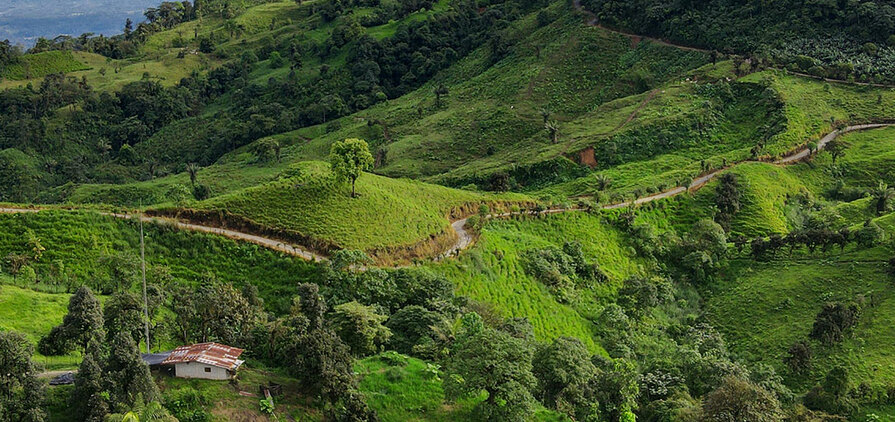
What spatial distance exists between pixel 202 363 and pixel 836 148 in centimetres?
7707

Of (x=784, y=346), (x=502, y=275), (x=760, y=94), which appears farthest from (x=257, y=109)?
(x=784, y=346)

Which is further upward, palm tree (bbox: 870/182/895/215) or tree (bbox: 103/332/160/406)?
tree (bbox: 103/332/160/406)

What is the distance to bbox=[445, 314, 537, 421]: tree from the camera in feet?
103

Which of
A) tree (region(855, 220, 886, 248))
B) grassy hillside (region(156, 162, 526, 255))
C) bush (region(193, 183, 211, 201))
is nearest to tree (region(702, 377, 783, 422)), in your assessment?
grassy hillside (region(156, 162, 526, 255))

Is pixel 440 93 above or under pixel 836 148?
above

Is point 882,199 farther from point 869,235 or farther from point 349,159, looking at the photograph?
point 349,159

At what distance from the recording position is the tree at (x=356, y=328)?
3591 centimetres

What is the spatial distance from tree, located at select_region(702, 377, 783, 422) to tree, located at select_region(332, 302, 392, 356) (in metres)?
16.1

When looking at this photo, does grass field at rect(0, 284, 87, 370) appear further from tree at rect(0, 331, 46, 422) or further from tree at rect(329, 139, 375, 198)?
tree at rect(329, 139, 375, 198)

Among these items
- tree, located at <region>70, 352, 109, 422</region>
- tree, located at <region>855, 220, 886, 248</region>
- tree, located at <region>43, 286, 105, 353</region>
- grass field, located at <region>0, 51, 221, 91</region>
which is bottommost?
tree, located at <region>855, 220, 886, 248</region>

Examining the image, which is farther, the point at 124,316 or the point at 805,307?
the point at 805,307

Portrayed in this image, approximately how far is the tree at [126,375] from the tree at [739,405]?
23.5 metres

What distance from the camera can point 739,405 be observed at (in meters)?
31.6

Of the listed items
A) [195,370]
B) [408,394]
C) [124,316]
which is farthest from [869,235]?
[124,316]
